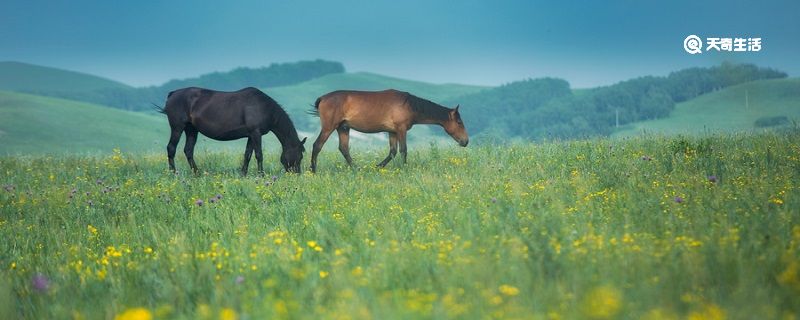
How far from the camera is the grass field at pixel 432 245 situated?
4840mm

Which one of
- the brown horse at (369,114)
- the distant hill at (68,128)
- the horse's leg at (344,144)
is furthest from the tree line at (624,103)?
the horse's leg at (344,144)

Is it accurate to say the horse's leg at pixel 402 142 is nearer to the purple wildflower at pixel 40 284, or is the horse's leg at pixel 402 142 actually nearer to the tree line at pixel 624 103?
the purple wildflower at pixel 40 284

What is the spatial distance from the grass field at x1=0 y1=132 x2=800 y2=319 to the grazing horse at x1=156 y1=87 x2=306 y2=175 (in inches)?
74.5

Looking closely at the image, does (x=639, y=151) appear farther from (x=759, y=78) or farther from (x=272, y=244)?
(x=759, y=78)

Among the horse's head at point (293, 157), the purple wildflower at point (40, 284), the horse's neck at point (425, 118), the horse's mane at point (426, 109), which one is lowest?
the purple wildflower at point (40, 284)

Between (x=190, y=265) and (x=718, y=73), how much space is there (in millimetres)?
150838

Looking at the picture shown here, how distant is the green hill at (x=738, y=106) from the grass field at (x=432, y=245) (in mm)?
101988

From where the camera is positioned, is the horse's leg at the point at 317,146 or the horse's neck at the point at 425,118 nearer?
the horse's leg at the point at 317,146

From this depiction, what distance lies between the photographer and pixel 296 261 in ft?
20.7

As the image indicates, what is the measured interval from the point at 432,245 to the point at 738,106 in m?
125

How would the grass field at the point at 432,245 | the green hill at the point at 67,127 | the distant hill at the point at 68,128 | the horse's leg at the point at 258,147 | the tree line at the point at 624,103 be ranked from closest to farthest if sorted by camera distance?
the grass field at the point at 432,245, the horse's leg at the point at 258,147, the distant hill at the point at 68,128, the green hill at the point at 67,127, the tree line at the point at 624,103

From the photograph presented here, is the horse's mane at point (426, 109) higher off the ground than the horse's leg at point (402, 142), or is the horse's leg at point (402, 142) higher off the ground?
the horse's mane at point (426, 109)

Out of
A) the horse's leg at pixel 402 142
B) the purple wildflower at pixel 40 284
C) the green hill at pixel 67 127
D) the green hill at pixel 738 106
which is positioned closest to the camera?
the purple wildflower at pixel 40 284

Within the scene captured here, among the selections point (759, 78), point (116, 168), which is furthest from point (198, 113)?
point (759, 78)
